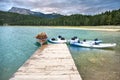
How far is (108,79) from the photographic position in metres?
10.6

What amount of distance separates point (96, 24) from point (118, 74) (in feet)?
269

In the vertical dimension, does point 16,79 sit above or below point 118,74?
above

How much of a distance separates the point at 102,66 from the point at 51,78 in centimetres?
623

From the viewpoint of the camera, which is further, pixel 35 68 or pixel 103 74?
pixel 103 74

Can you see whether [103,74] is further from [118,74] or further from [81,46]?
[81,46]

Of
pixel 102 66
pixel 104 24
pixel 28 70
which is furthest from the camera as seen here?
pixel 104 24

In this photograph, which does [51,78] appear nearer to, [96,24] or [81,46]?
[81,46]

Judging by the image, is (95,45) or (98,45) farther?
(95,45)

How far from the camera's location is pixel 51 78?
8547mm

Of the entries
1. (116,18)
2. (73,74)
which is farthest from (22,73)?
(116,18)

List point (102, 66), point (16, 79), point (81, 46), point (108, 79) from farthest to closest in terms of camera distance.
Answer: point (81, 46) < point (102, 66) < point (108, 79) < point (16, 79)

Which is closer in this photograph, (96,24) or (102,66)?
(102,66)

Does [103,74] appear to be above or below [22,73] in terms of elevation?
below

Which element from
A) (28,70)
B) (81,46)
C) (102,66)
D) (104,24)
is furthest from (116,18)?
(28,70)
